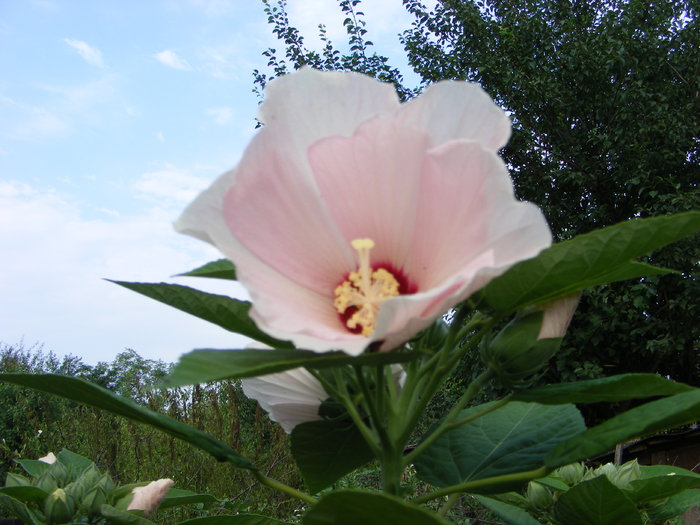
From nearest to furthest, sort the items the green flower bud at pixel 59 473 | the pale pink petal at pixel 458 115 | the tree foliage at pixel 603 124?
the pale pink petal at pixel 458 115 < the green flower bud at pixel 59 473 < the tree foliage at pixel 603 124

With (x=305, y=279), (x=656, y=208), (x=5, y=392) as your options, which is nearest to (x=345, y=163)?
(x=305, y=279)

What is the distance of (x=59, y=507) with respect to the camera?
757 millimetres

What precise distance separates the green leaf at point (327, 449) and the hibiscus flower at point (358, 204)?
0.53ft

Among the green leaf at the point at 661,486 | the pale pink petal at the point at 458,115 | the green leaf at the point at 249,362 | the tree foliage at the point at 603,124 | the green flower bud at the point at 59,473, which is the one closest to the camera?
the green leaf at the point at 249,362

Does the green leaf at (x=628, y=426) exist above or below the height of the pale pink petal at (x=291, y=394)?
below

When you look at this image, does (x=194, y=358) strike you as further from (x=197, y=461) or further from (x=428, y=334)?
(x=197, y=461)

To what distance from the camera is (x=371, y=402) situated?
0.46 meters

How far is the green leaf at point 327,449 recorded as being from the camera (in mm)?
610

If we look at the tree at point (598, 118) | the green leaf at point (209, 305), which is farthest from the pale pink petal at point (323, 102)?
the tree at point (598, 118)

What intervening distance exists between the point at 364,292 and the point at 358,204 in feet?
0.20

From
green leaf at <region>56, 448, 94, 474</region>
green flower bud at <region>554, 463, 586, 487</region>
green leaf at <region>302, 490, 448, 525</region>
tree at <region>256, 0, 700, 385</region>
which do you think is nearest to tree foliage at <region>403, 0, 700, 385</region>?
tree at <region>256, 0, 700, 385</region>

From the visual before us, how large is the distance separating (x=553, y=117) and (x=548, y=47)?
0.89 m

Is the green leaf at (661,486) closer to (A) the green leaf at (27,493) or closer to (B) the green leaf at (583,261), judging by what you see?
(B) the green leaf at (583,261)

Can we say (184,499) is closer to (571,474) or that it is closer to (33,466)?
(33,466)
